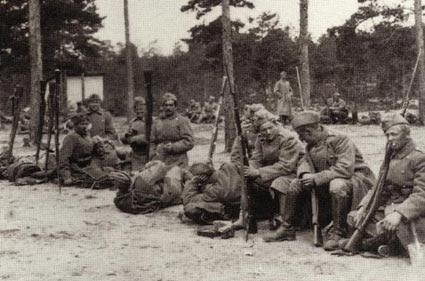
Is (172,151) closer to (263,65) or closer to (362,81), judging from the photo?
(263,65)

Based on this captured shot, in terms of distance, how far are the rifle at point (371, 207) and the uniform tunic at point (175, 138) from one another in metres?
4.31

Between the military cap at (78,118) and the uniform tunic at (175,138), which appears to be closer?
the uniform tunic at (175,138)

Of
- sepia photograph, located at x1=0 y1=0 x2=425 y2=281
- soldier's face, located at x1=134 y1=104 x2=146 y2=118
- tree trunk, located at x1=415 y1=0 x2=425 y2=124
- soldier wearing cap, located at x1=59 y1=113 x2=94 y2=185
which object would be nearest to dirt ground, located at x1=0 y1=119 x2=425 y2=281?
sepia photograph, located at x1=0 y1=0 x2=425 y2=281

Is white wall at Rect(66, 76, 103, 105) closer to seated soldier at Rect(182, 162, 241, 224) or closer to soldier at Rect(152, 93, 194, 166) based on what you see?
soldier at Rect(152, 93, 194, 166)

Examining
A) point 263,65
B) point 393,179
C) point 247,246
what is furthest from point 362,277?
point 263,65

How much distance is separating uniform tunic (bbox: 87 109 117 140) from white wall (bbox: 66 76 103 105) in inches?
987

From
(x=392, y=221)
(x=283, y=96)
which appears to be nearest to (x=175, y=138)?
(x=392, y=221)

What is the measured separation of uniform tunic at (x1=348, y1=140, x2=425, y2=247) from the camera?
218 inches

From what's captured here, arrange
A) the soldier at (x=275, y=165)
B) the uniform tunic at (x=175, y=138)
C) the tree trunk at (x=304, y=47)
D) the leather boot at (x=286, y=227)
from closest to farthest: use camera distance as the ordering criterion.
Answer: the leather boot at (x=286, y=227)
the soldier at (x=275, y=165)
the uniform tunic at (x=175, y=138)
the tree trunk at (x=304, y=47)

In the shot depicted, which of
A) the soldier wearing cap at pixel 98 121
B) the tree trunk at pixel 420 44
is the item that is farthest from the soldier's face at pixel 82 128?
the tree trunk at pixel 420 44

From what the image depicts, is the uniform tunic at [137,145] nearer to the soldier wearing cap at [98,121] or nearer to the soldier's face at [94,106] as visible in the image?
the soldier wearing cap at [98,121]

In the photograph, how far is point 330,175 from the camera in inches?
249

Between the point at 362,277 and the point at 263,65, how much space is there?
28.8 m

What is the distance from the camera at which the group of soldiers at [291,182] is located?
5770 millimetres
